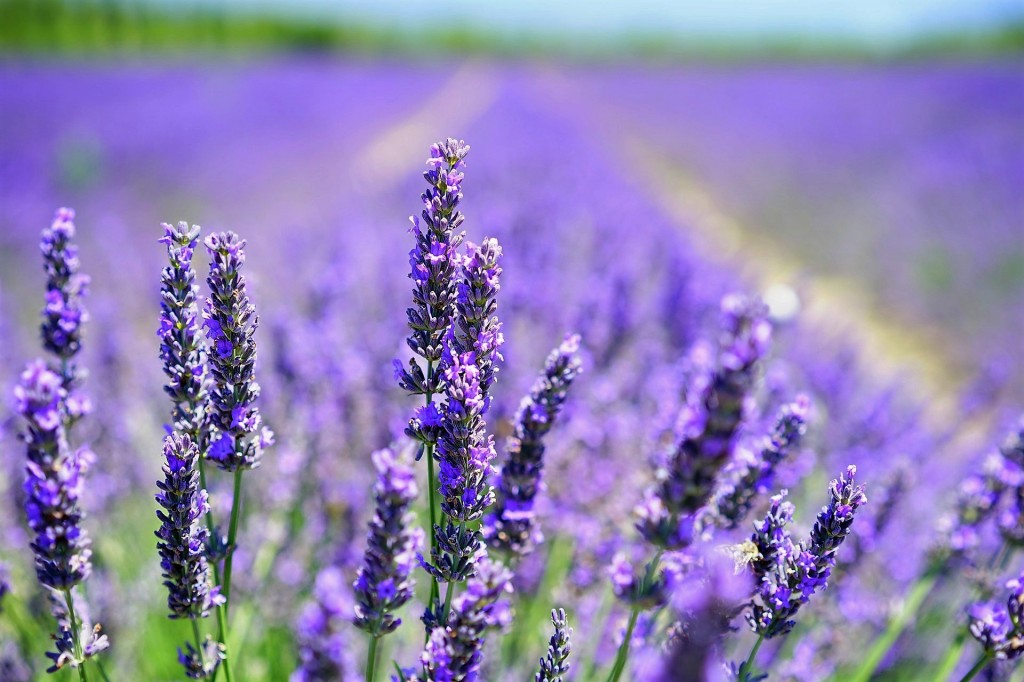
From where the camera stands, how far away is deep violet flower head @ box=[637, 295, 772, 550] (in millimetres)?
824

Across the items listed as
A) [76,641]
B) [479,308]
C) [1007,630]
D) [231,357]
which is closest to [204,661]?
[76,641]

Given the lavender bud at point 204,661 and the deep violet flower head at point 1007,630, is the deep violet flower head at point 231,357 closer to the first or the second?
the lavender bud at point 204,661

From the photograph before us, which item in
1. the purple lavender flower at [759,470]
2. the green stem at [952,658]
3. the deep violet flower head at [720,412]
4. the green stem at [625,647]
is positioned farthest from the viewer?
the green stem at [952,658]

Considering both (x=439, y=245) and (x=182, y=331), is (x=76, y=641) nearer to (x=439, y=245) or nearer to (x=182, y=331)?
(x=182, y=331)

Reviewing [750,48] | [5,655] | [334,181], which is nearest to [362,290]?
[5,655]

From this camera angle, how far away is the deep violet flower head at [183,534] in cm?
109

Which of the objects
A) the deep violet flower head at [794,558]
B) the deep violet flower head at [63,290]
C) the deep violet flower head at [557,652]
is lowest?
the deep violet flower head at [557,652]

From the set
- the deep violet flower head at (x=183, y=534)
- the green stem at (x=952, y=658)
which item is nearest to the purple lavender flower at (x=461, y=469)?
the deep violet flower head at (x=183, y=534)

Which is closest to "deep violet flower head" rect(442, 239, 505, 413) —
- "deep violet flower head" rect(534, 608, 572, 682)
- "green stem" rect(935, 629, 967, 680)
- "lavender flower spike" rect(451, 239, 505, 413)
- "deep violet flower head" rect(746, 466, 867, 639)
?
"lavender flower spike" rect(451, 239, 505, 413)

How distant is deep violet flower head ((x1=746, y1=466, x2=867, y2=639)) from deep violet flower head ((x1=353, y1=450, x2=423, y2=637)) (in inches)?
22.1

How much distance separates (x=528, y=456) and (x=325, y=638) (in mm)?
441

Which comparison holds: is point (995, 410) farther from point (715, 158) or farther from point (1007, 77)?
point (1007, 77)

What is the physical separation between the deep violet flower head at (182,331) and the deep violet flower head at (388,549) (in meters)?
0.39

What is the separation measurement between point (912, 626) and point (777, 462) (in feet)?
5.05
